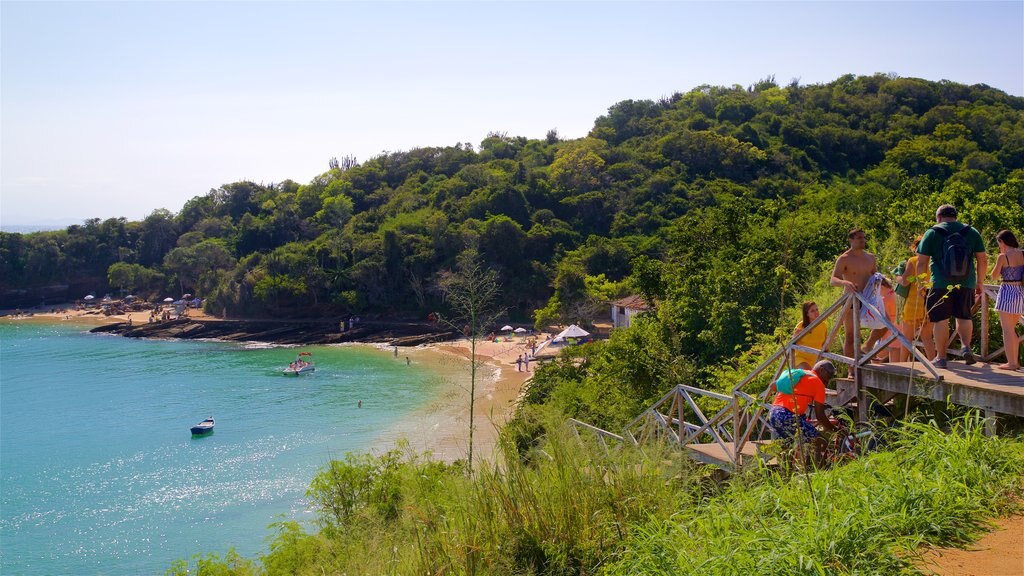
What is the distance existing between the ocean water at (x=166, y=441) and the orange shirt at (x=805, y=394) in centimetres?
1446

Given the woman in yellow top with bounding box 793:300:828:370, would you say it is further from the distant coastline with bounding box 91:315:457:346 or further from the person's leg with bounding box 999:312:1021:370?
the distant coastline with bounding box 91:315:457:346

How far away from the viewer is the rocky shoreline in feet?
154

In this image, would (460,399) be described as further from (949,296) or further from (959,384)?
(959,384)

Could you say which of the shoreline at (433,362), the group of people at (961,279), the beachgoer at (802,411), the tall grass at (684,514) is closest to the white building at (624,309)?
the shoreline at (433,362)

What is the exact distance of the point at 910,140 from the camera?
153 ft

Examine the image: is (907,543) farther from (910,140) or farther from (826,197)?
(910,140)

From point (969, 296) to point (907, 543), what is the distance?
3059 millimetres

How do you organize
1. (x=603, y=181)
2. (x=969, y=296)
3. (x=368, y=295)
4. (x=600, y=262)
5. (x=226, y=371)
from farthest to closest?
(x=603, y=181) → (x=368, y=295) → (x=600, y=262) → (x=226, y=371) → (x=969, y=296)

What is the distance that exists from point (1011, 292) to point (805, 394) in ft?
6.89

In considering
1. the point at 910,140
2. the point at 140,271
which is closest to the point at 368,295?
the point at 140,271

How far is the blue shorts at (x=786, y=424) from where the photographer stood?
187 inches

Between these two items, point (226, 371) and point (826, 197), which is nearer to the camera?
point (826, 197)

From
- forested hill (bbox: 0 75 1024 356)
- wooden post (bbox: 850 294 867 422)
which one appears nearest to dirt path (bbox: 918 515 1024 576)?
wooden post (bbox: 850 294 867 422)

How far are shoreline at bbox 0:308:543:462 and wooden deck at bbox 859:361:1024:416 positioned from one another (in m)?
9.65
